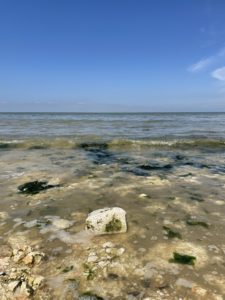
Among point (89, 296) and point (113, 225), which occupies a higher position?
point (113, 225)

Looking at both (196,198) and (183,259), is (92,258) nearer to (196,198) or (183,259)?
(183,259)

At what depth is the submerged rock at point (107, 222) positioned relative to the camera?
14.2ft

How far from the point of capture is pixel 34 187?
682cm

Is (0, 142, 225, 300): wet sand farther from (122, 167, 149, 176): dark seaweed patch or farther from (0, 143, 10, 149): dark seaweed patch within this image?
(0, 143, 10, 149): dark seaweed patch

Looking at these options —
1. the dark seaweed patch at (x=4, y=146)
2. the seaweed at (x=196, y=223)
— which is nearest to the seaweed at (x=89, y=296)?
the seaweed at (x=196, y=223)

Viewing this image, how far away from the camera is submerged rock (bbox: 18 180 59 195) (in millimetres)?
6508

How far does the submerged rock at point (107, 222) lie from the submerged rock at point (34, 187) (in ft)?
7.97

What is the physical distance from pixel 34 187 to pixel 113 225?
10.1 feet

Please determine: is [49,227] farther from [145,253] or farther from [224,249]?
[224,249]

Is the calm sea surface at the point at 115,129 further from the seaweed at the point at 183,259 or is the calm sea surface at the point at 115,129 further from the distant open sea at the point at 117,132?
the seaweed at the point at 183,259

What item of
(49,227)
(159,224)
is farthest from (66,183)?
(159,224)

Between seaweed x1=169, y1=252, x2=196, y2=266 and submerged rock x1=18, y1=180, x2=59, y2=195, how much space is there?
3684mm

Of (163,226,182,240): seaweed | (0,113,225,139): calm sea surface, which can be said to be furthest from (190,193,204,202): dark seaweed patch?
(0,113,225,139): calm sea surface

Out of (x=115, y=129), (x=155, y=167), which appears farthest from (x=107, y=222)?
(x=115, y=129)
